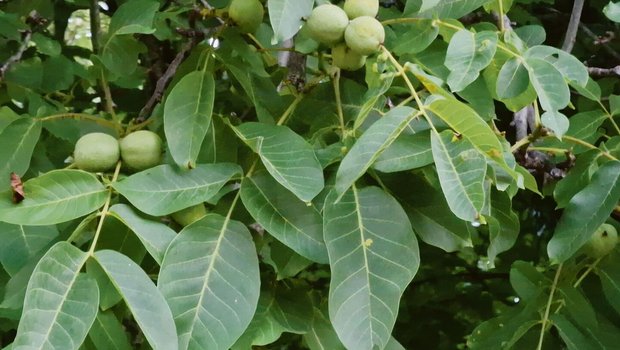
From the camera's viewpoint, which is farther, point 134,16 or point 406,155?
point 134,16

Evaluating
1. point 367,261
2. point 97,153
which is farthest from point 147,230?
point 367,261

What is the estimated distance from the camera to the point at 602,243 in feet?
4.11

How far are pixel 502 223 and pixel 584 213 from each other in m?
0.12

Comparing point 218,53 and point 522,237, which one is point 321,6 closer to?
point 218,53

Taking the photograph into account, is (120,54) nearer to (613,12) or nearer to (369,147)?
(369,147)

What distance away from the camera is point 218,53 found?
48.1 inches

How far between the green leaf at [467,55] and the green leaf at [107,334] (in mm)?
522

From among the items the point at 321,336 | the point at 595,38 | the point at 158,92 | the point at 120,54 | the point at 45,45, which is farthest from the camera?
the point at 595,38

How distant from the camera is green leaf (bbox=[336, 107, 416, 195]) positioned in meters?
0.91

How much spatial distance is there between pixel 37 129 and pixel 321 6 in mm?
487

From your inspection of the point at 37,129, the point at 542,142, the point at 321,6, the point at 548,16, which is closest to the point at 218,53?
the point at 321,6

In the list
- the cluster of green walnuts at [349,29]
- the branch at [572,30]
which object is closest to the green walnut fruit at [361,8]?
the cluster of green walnuts at [349,29]

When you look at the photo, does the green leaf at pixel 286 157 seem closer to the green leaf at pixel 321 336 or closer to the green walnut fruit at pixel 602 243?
the green leaf at pixel 321 336

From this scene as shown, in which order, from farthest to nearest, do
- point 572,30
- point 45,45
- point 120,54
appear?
point 45,45 → point 572,30 → point 120,54
